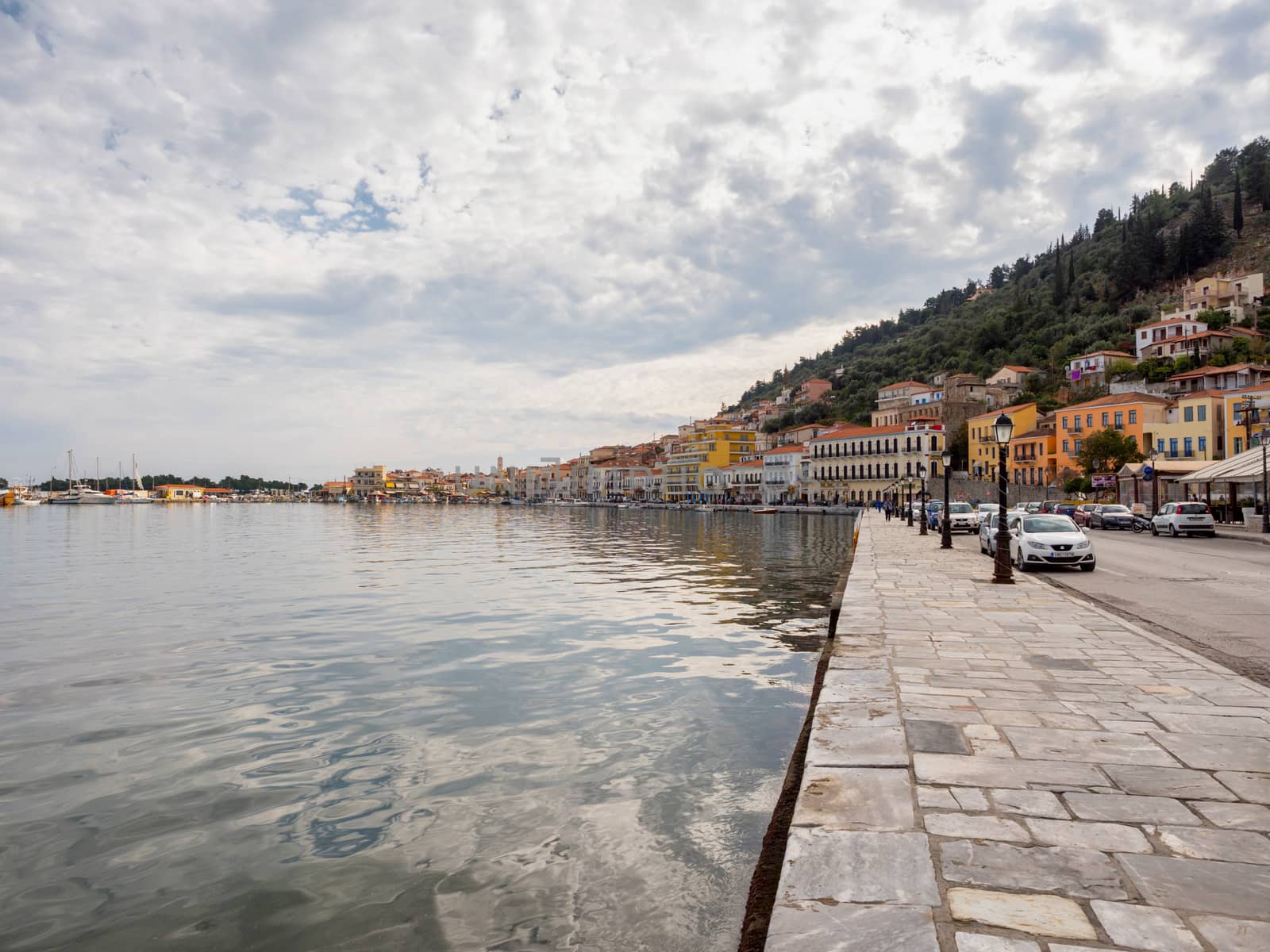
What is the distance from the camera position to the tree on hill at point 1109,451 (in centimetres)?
5934

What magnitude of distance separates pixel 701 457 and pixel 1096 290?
66.8 meters

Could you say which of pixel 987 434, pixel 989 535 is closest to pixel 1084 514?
pixel 989 535

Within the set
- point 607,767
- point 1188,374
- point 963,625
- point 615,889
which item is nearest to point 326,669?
point 607,767

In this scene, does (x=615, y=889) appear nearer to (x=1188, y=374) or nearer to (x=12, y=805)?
(x=12, y=805)

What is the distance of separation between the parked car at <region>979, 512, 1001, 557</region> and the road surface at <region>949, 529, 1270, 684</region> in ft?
3.06

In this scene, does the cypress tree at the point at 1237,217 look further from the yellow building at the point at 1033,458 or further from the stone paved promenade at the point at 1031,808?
the stone paved promenade at the point at 1031,808

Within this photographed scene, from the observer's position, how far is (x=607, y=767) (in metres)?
6.91

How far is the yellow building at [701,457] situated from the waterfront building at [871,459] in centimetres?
2429

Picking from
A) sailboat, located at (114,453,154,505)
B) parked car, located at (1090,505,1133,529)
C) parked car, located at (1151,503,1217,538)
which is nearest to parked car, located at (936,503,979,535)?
parked car, located at (1090,505,1133,529)

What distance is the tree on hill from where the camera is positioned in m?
59.3

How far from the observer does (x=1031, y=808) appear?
162 inches

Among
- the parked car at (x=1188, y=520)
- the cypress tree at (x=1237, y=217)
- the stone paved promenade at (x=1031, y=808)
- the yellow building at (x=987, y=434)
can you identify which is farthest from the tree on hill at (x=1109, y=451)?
the cypress tree at (x=1237, y=217)

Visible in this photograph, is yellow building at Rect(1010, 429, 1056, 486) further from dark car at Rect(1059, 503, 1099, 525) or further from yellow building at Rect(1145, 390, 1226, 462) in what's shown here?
dark car at Rect(1059, 503, 1099, 525)

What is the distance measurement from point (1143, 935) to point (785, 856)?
1456 mm
